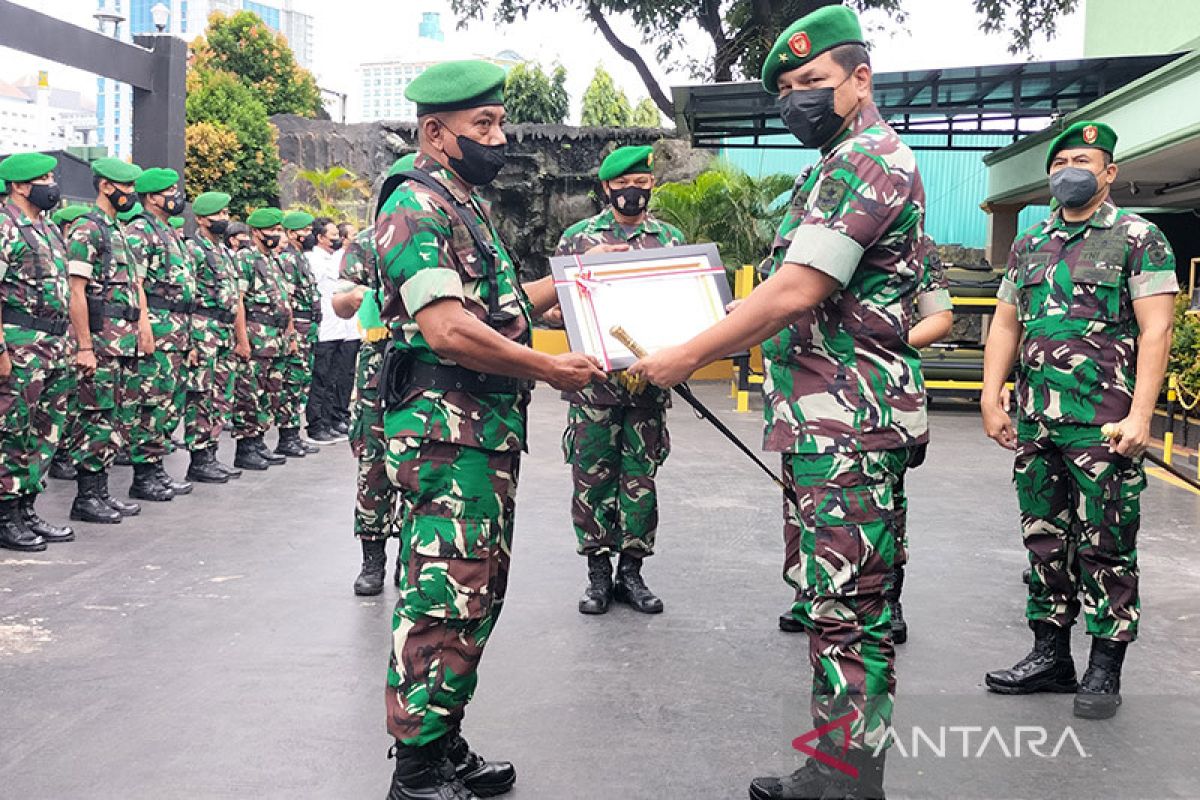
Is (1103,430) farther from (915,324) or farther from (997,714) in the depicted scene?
(915,324)

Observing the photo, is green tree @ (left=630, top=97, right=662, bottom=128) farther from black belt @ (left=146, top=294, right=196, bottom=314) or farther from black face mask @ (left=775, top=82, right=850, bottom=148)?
black face mask @ (left=775, top=82, right=850, bottom=148)

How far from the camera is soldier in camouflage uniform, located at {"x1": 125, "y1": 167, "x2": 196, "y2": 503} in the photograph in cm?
704

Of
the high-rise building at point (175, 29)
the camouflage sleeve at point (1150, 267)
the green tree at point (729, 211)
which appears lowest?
the camouflage sleeve at point (1150, 267)

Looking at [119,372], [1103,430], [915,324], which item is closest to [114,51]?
[119,372]

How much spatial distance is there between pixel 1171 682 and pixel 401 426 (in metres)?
2.81

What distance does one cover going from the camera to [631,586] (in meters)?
4.79

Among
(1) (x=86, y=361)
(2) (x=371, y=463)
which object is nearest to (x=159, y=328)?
(1) (x=86, y=361)

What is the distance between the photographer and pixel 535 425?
1152cm

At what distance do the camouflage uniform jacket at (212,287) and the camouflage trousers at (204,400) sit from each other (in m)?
0.09

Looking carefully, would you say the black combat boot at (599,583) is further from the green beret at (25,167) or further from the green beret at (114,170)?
the green beret at (114,170)

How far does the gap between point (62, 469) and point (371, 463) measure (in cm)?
387

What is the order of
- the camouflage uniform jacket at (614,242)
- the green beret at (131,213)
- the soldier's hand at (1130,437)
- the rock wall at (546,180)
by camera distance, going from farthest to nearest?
the rock wall at (546,180) < the green beret at (131,213) < the camouflage uniform jacket at (614,242) < the soldier's hand at (1130,437)

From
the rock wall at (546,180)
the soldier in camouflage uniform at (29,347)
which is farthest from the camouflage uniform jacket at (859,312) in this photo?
the rock wall at (546,180)

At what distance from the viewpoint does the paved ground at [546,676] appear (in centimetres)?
308
